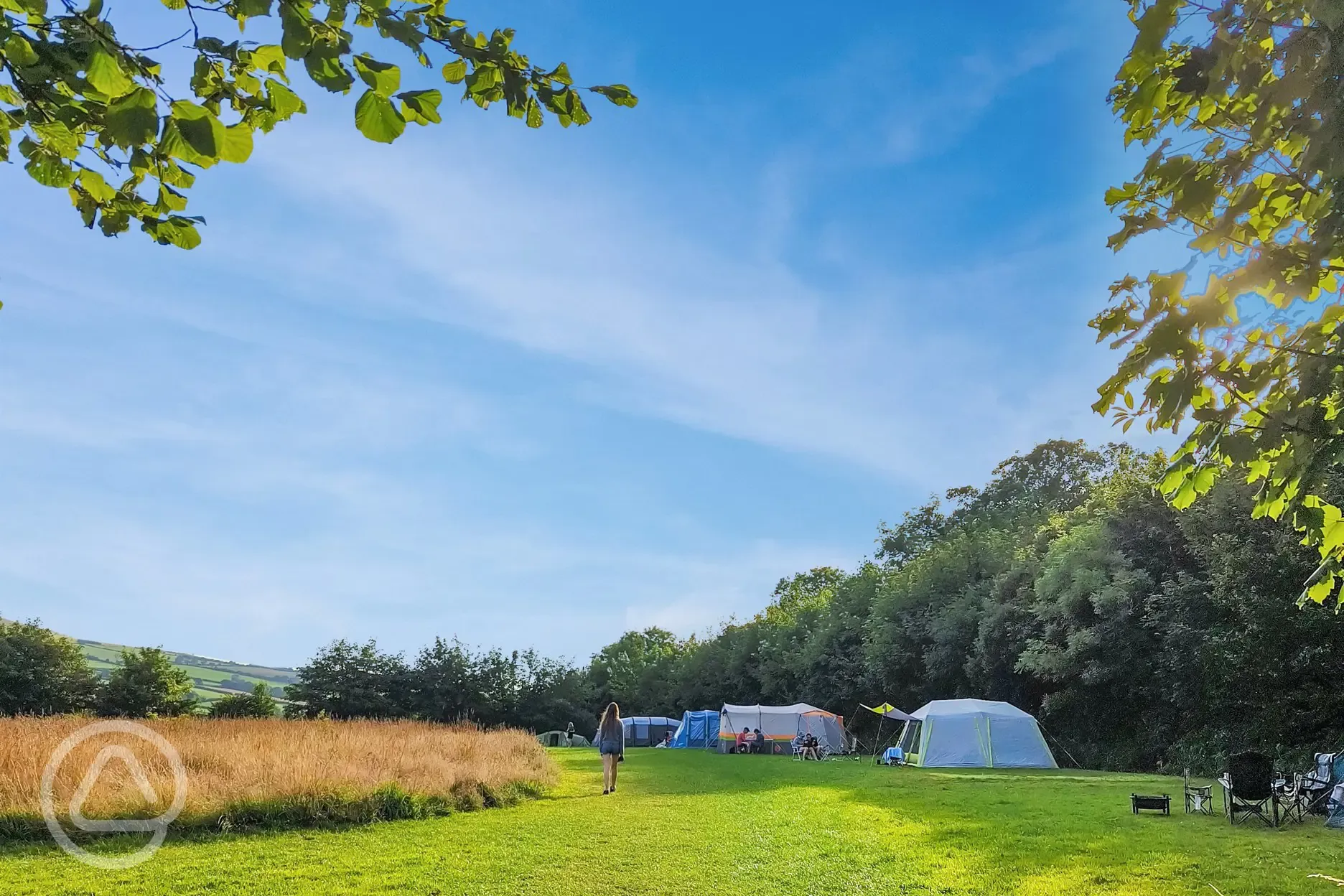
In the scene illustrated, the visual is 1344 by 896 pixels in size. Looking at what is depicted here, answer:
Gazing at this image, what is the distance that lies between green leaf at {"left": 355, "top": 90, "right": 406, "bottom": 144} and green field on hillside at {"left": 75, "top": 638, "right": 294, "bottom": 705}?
43090 millimetres

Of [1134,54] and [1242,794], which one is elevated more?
[1134,54]

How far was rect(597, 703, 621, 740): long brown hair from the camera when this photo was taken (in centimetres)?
1361

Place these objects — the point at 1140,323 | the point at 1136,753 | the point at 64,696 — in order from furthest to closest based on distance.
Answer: the point at 64,696 < the point at 1136,753 < the point at 1140,323

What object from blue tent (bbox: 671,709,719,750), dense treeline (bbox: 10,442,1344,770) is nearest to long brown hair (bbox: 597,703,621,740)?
dense treeline (bbox: 10,442,1344,770)

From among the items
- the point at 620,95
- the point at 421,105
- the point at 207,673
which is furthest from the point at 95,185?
the point at 207,673

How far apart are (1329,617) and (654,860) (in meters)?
16.2

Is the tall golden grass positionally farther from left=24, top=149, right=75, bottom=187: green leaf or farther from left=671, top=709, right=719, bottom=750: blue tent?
left=671, top=709, right=719, bottom=750: blue tent

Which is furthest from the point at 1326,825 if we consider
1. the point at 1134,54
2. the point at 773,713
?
the point at 773,713

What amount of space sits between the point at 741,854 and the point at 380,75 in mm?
7512

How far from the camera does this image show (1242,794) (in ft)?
35.0

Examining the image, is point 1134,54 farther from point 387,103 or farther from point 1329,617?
point 1329,617

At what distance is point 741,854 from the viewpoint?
25.8 ft

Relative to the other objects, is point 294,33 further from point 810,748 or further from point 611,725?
point 810,748

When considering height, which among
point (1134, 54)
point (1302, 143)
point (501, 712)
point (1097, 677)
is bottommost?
point (501, 712)
